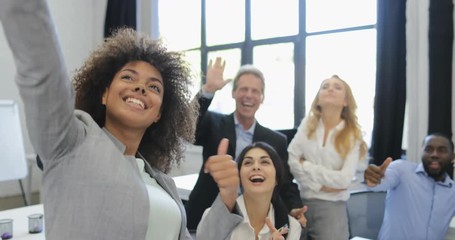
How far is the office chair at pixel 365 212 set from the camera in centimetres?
221

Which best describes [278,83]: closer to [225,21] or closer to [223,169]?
[225,21]

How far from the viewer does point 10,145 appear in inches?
166

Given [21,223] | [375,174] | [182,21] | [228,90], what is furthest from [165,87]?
[182,21]

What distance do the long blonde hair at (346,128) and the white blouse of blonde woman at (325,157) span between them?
0.06ft

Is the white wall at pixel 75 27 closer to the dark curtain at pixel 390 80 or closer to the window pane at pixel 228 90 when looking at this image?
the window pane at pixel 228 90

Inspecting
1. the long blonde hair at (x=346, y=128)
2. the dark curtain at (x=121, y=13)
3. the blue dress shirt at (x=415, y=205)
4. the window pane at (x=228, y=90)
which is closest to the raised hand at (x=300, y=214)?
the long blonde hair at (x=346, y=128)

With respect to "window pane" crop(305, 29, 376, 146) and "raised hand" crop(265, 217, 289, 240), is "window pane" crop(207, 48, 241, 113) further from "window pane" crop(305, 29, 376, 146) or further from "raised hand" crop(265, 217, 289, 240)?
"raised hand" crop(265, 217, 289, 240)

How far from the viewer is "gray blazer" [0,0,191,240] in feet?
2.38

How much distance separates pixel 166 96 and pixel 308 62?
288 centimetres

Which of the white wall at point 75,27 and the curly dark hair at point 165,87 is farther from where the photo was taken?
the white wall at point 75,27

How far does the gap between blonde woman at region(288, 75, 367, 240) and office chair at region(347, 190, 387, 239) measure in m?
0.21

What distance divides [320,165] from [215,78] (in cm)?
70

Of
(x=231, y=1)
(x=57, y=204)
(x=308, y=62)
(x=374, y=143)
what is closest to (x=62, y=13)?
(x=231, y=1)

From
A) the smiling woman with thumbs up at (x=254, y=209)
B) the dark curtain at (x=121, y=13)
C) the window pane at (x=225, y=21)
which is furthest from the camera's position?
the dark curtain at (x=121, y=13)
